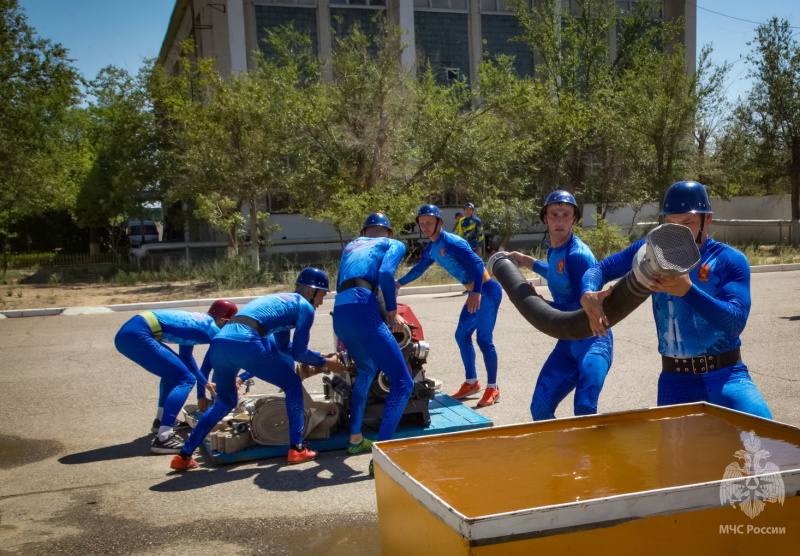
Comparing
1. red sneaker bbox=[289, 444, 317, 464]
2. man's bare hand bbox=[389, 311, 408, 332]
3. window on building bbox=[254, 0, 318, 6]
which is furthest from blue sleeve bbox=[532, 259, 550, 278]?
window on building bbox=[254, 0, 318, 6]

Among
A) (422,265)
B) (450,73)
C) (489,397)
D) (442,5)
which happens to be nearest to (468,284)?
(422,265)

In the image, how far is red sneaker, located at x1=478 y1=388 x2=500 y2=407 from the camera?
25.7 ft

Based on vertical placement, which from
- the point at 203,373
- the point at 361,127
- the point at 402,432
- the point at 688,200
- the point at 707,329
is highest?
the point at 361,127

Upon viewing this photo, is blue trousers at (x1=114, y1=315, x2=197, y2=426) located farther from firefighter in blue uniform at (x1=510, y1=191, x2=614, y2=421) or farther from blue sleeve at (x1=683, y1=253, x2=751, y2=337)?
blue sleeve at (x1=683, y1=253, x2=751, y2=337)

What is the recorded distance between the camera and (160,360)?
6.65 m

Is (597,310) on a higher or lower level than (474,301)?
higher

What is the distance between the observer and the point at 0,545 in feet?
15.3

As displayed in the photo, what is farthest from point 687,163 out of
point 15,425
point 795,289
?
point 15,425

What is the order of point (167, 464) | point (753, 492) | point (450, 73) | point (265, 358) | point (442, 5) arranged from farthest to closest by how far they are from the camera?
point (450, 73) < point (442, 5) < point (167, 464) < point (265, 358) < point (753, 492)

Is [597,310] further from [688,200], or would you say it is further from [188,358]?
[188,358]

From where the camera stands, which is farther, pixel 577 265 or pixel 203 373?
pixel 203 373

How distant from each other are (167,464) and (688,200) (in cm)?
466

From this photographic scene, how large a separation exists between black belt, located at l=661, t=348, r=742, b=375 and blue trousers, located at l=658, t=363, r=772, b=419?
22 millimetres

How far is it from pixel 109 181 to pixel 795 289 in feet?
80.5
